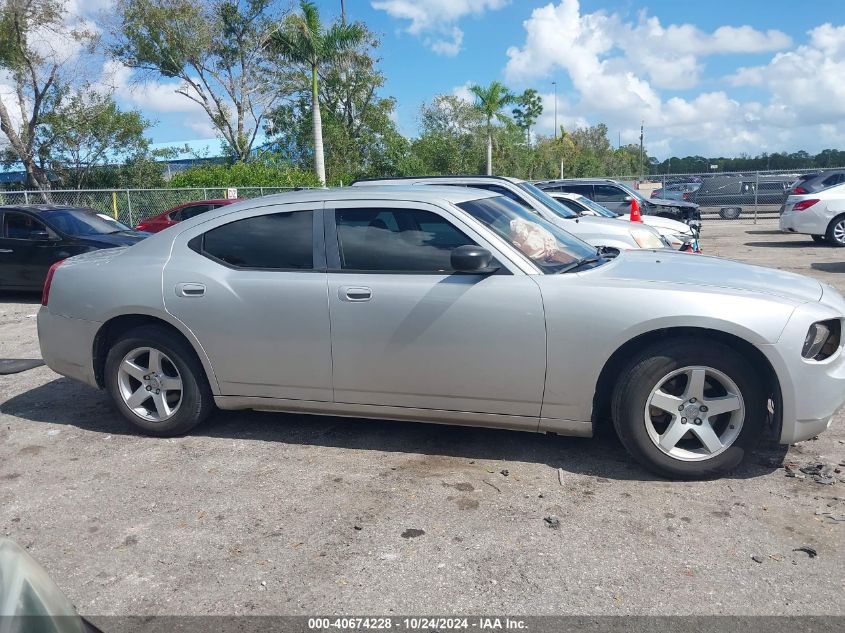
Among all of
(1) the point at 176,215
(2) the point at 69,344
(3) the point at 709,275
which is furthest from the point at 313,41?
(3) the point at 709,275

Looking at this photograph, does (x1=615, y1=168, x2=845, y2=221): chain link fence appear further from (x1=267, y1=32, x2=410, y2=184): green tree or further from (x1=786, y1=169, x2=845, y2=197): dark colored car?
(x1=267, y1=32, x2=410, y2=184): green tree

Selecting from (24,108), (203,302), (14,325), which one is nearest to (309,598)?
(203,302)

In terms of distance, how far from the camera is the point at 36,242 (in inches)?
436

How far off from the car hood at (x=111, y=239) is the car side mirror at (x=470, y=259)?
8.21 meters

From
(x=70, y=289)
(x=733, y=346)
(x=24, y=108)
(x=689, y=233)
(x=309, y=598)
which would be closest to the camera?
(x=309, y=598)

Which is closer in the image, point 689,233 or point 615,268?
point 615,268

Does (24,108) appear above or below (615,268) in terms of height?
above

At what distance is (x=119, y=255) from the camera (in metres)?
5.18

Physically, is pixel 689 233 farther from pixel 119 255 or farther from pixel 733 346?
pixel 119 255

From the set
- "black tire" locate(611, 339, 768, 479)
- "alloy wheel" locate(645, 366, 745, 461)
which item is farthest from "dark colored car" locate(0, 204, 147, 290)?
"alloy wheel" locate(645, 366, 745, 461)

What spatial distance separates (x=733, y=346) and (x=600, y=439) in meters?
1.15

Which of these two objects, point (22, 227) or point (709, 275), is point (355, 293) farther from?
point (22, 227)

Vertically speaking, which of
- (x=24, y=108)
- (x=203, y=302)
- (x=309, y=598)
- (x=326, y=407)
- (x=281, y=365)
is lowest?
(x=309, y=598)

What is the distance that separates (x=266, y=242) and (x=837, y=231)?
14962mm
